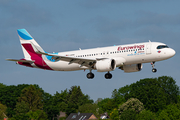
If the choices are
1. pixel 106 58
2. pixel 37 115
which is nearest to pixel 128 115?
pixel 37 115

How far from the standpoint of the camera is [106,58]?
5544 cm

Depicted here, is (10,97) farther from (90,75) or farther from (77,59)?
(77,59)

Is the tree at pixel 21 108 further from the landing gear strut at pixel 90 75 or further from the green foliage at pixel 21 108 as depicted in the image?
the landing gear strut at pixel 90 75

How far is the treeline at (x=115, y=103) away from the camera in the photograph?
12081 cm

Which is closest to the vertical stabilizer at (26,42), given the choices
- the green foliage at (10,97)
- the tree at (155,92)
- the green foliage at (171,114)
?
the green foliage at (171,114)

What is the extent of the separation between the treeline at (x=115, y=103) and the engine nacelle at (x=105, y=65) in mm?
59762

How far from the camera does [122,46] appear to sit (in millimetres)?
55562

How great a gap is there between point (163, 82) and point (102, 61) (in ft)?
271

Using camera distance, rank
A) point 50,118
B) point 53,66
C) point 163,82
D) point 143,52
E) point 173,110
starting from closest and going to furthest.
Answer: point 143,52 < point 53,66 < point 173,110 < point 163,82 < point 50,118

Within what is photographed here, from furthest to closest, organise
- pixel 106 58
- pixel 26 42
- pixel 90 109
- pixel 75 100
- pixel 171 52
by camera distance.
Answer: pixel 75 100 → pixel 90 109 → pixel 26 42 → pixel 106 58 → pixel 171 52

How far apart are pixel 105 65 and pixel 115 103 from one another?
9908cm

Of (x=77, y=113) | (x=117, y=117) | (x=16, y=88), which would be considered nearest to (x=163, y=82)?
(x=117, y=117)

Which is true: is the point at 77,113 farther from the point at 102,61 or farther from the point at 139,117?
the point at 102,61

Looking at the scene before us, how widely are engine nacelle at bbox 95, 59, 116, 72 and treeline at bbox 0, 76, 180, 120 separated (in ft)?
196
